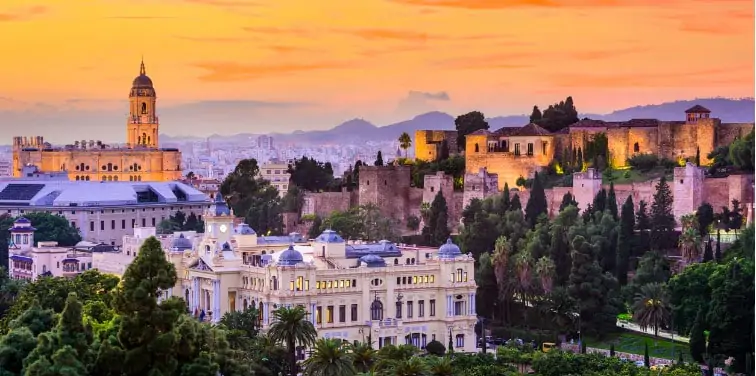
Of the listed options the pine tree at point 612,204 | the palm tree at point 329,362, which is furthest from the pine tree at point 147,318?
the pine tree at point 612,204

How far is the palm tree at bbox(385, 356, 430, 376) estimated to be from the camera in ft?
109

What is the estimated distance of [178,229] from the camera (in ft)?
228

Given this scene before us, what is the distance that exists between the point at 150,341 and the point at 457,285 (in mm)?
21387

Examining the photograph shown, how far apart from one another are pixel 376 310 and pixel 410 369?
12113 mm

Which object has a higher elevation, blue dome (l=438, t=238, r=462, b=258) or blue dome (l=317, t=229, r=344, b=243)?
blue dome (l=317, t=229, r=344, b=243)

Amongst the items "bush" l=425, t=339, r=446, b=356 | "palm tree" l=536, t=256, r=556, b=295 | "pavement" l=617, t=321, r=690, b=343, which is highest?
"palm tree" l=536, t=256, r=556, b=295

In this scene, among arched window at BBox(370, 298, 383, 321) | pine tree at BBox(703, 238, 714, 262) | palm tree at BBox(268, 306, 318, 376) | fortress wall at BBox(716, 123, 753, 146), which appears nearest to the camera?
palm tree at BBox(268, 306, 318, 376)

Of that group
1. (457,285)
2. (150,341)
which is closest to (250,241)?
(457,285)

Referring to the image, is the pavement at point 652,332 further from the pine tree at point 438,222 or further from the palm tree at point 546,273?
the pine tree at point 438,222

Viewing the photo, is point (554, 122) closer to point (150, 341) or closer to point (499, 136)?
point (499, 136)

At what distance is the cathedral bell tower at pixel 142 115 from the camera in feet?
325

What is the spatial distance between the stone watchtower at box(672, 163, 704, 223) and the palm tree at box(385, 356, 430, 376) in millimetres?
21007

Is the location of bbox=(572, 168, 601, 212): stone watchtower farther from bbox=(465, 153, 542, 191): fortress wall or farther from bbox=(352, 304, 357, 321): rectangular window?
bbox=(352, 304, 357, 321): rectangular window

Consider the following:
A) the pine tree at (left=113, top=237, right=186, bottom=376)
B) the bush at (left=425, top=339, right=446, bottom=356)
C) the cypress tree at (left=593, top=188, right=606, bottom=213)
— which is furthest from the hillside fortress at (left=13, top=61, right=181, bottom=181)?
the pine tree at (left=113, top=237, right=186, bottom=376)
